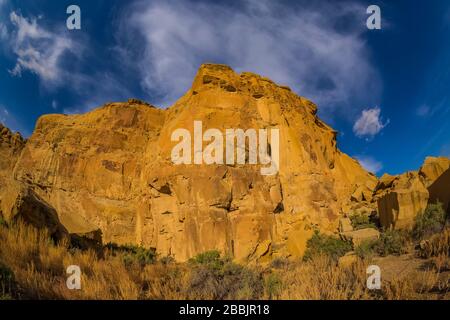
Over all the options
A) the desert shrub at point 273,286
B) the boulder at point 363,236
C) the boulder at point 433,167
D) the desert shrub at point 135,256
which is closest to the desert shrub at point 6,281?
the desert shrub at point 135,256

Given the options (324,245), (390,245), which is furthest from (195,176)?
(390,245)

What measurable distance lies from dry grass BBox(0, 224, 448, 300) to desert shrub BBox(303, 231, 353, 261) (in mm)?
5658

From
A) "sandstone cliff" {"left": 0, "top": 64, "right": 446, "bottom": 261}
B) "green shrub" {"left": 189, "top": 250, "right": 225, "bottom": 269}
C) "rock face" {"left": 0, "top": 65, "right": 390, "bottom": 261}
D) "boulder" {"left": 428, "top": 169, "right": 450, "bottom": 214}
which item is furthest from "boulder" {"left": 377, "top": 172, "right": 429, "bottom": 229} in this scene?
"rock face" {"left": 0, "top": 65, "right": 390, "bottom": 261}

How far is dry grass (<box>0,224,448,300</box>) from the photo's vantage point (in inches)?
176

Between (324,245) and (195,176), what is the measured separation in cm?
1479

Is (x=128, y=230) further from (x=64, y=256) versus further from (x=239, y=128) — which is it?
(x=64, y=256)

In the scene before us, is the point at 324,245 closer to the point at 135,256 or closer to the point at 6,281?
the point at 135,256

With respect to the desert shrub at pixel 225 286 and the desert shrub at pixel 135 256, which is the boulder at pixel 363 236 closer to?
the desert shrub at pixel 225 286

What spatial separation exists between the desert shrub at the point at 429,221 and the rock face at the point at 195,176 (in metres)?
14.2

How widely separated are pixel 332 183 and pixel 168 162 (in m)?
17.8

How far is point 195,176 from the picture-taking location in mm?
27000

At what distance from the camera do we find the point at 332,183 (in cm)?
3453
